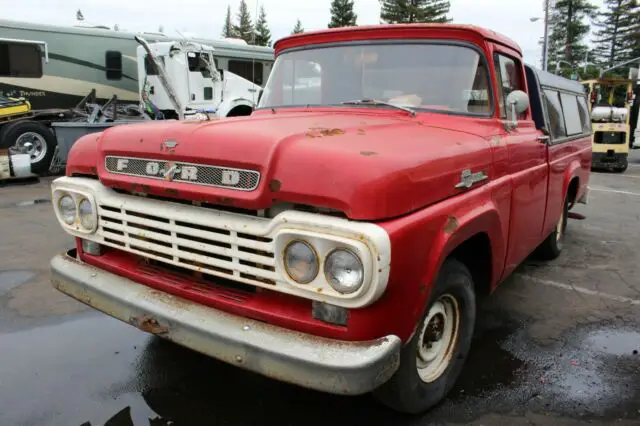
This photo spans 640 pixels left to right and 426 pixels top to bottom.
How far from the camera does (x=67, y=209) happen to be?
3.10m

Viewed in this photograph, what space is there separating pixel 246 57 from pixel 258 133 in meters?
14.9

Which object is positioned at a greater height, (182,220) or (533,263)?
(182,220)

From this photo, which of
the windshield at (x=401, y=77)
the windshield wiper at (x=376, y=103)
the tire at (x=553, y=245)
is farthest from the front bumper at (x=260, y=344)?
the tire at (x=553, y=245)

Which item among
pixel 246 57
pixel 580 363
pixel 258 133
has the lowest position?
pixel 580 363

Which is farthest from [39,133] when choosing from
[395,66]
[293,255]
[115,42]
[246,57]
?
[293,255]

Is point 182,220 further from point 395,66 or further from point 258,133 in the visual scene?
point 395,66

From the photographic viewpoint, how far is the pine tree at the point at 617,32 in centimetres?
5802

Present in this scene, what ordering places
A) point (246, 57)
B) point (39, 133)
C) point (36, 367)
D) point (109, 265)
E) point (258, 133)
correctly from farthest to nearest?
point (246, 57) → point (39, 133) → point (36, 367) → point (109, 265) → point (258, 133)

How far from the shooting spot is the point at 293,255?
2213mm

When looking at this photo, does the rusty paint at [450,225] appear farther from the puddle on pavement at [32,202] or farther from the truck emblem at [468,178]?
the puddle on pavement at [32,202]

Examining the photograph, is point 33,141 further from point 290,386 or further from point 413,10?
point 413,10

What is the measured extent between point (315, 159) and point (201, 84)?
42.8 feet

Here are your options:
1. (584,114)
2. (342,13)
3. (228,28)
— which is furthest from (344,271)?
(228,28)

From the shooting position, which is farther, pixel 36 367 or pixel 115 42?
pixel 115 42
